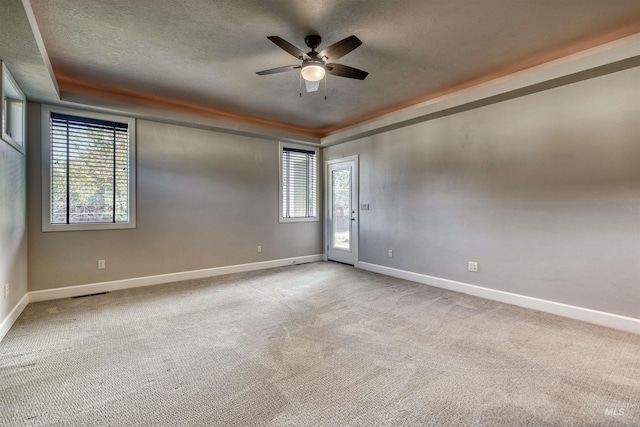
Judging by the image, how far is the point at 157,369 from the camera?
209cm

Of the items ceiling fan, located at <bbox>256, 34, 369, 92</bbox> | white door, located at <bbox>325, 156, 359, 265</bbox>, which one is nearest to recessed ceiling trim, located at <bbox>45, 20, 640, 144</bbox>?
white door, located at <bbox>325, 156, 359, 265</bbox>

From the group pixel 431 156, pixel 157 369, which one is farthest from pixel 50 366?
pixel 431 156

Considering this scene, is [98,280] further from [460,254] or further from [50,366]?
[460,254]

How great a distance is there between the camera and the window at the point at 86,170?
3.61 metres

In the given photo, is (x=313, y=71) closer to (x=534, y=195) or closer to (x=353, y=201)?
(x=534, y=195)

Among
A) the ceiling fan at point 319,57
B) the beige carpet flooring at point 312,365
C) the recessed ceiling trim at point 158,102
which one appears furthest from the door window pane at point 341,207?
the ceiling fan at point 319,57

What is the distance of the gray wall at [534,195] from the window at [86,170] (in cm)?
407

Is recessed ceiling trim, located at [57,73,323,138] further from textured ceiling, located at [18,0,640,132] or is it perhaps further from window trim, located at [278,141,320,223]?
window trim, located at [278,141,320,223]

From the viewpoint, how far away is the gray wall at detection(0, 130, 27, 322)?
105 inches

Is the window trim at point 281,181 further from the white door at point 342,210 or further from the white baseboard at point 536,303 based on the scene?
the white baseboard at point 536,303

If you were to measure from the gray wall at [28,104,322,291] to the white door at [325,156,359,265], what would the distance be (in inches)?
30.9

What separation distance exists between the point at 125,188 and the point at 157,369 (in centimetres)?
296

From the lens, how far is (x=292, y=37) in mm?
2672

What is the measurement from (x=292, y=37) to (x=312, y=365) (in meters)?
2.81
